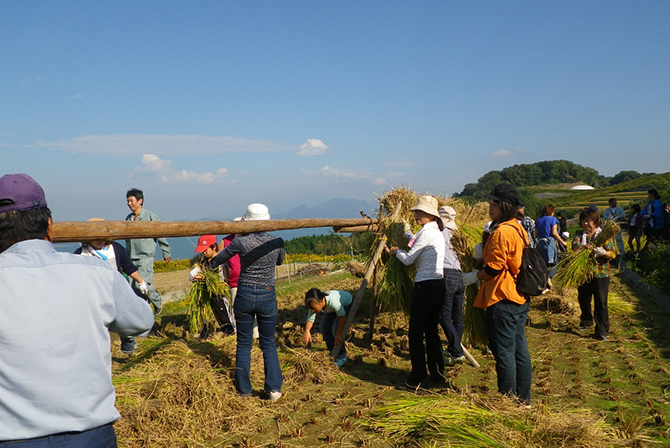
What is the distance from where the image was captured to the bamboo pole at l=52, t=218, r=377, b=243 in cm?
268

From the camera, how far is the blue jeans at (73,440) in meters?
1.61

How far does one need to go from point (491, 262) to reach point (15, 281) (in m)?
3.22

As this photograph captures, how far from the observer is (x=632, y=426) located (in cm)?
349

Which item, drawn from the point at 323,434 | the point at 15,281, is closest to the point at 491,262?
the point at 323,434

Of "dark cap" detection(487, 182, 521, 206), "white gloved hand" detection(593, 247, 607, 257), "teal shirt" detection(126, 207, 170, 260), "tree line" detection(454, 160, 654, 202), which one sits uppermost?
"tree line" detection(454, 160, 654, 202)

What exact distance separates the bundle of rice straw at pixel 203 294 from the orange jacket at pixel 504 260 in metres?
3.20

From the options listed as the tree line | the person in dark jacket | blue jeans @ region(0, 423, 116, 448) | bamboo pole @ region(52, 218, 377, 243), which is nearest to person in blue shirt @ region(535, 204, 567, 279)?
bamboo pole @ region(52, 218, 377, 243)

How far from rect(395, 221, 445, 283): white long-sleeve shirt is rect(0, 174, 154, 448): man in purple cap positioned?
332 cm

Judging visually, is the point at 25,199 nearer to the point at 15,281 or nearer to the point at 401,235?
the point at 15,281

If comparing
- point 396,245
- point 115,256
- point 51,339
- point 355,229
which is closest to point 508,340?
point 396,245

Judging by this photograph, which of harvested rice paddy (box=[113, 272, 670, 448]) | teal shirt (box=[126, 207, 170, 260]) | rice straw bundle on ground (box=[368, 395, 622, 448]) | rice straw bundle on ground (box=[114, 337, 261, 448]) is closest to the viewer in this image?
rice straw bundle on ground (box=[368, 395, 622, 448])

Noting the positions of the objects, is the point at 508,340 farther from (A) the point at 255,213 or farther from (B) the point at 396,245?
(A) the point at 255,213

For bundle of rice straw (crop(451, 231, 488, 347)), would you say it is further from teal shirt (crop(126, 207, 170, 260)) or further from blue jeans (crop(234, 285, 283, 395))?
teal shirt (crop(126, 207, 170, 260))

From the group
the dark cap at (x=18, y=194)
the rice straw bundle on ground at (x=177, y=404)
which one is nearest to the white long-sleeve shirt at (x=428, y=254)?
the rice straw bundle on ground at (x=177, y=404)
